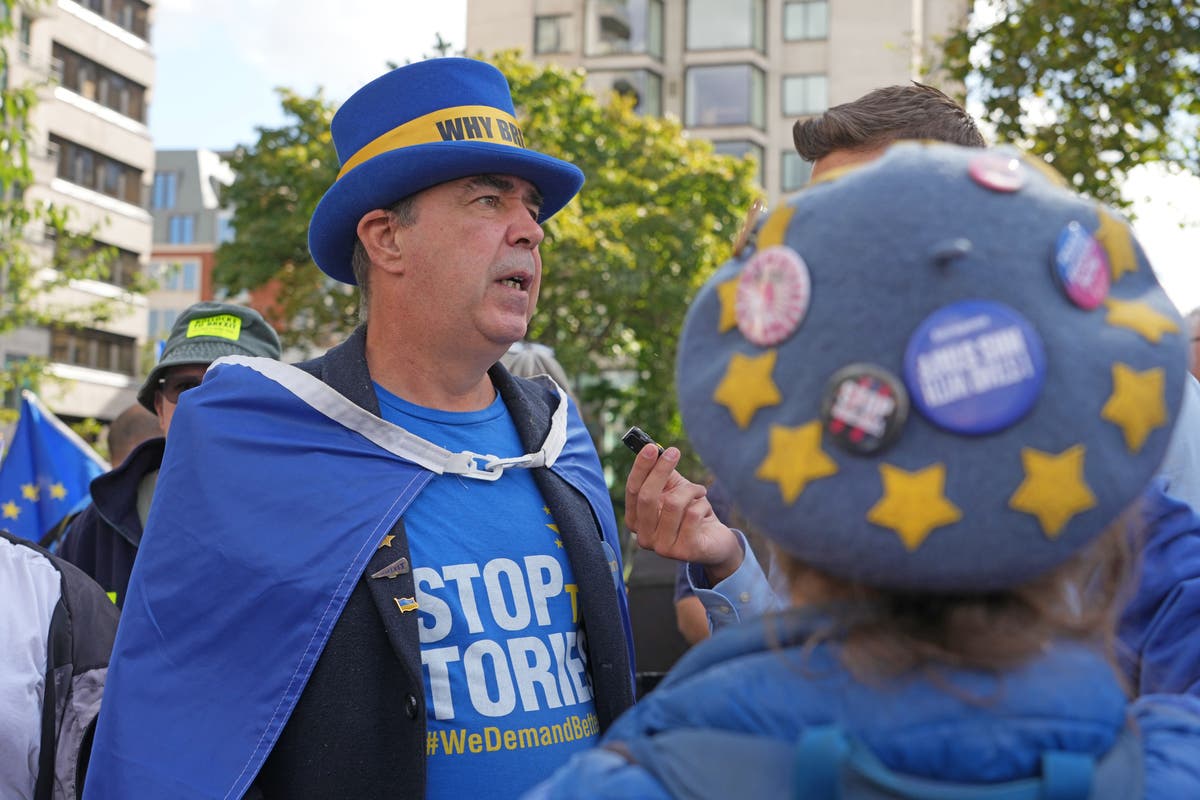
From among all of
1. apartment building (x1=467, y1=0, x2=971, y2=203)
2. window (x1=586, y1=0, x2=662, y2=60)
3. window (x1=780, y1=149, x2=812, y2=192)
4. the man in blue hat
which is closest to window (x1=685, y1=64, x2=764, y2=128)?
apartment building (x1=467, y1=0, x2=971, y2=203)

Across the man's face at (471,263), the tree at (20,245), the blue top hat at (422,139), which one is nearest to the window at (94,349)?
the tree at (20,245)

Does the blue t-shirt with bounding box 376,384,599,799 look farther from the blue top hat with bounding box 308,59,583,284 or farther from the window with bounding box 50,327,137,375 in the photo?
the window with bounding box 50,327,137,375

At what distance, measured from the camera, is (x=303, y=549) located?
2949 mm

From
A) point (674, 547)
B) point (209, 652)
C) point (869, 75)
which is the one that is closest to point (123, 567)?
point (209, 652)

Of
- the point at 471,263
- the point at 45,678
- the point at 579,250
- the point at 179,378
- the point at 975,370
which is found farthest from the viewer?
the point at 579,250

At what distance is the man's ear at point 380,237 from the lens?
3506 millimetres

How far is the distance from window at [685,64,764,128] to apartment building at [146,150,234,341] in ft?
121

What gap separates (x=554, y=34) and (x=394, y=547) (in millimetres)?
44545

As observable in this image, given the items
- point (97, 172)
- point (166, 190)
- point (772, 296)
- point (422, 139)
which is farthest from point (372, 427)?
point (166, 190)

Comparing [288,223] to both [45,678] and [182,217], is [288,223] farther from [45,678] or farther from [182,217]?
[182,217]

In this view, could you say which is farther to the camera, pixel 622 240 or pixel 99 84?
pixel 99 84

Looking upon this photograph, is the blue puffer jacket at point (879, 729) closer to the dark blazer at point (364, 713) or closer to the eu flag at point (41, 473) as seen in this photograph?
the dark blazer at point (364, 713)

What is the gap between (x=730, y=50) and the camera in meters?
47.2

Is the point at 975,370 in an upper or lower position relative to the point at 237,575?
upper
